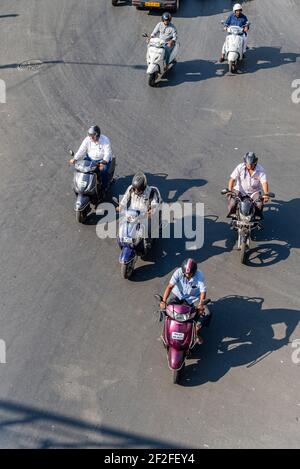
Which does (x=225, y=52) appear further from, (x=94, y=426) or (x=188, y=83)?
(x=94, y=426)

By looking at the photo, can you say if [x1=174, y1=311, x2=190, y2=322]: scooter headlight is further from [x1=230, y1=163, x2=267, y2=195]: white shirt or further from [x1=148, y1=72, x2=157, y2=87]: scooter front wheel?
[x1=148, y1=72, x2=157, y2=87]: scooter front wheel

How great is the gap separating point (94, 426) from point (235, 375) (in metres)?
2.63

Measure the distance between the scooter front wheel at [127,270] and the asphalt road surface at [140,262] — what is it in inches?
5.9

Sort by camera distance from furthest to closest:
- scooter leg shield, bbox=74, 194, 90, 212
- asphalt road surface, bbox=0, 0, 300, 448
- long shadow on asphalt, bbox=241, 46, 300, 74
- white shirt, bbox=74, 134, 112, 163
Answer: long shadow on asphalt, bbox=241, 46, 300, 74
white shirt, bbox=74, 134, 112, 163
scooter leg shield, bbox=74, 194, 90, 212
asphalt road surface, bbox=0, 0, 300, 448

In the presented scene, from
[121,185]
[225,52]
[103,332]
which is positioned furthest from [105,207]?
[225,52]

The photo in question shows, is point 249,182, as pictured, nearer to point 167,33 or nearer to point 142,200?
point 142,200

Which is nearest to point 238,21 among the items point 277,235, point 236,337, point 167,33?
point 167,33

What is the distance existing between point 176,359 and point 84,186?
508 cm

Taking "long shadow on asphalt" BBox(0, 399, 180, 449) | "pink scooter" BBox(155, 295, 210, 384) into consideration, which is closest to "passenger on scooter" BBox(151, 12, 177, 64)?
"pink scooter" BBox(155, 295, 210, 384)

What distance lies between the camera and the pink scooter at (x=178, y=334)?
1095 centimetres

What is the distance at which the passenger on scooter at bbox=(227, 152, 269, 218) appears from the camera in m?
13.9

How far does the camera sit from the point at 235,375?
37.1 feet

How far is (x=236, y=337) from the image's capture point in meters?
12.1

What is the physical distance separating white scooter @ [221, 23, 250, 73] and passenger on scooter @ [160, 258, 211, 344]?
35.2ft
